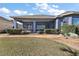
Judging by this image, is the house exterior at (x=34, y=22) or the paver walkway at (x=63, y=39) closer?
the paver walkway at (x=63, y=39)

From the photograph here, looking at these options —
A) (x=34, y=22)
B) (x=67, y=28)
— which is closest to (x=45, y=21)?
(x=34, y=22)

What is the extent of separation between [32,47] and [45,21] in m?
0.96

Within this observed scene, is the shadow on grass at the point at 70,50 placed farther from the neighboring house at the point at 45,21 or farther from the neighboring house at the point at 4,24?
the neighboring house at the point at 4,24

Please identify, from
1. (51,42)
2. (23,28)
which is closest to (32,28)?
(23,28)

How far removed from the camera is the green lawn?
26.0 ft

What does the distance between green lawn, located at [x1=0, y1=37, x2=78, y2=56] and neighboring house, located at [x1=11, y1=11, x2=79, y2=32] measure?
452 mm

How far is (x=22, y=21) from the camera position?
8.31 metres

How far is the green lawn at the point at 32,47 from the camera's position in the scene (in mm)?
7910

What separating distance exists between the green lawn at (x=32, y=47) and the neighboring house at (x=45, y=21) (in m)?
0.45

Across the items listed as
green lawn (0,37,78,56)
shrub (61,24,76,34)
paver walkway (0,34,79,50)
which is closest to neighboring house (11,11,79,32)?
shrub (61,24,76,34)

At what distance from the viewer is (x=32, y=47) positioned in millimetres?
8016

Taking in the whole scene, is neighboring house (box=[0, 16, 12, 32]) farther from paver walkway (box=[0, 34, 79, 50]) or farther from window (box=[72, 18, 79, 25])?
window (box=[72, 18, 79, 25])

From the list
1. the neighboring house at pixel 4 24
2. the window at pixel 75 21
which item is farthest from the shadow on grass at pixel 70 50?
the neighboring house at pixel 4 24

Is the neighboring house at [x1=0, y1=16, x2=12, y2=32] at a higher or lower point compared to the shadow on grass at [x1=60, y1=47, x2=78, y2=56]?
higher
